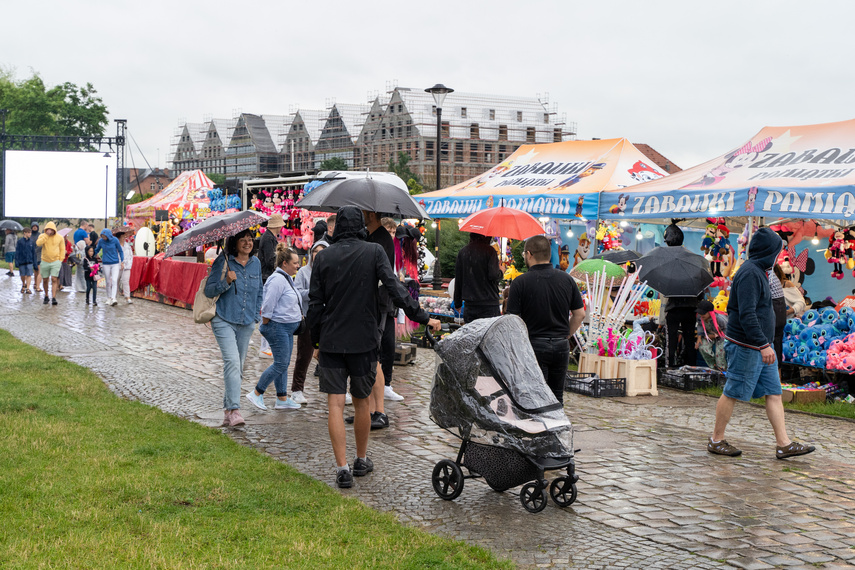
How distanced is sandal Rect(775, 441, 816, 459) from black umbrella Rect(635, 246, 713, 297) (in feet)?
12.0

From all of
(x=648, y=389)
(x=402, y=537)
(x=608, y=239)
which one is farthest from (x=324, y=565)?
(x=608, y=239)

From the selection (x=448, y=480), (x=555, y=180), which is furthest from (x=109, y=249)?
(x=448, y=480)

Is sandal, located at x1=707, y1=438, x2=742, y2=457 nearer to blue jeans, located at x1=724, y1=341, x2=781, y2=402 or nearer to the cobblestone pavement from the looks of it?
the cobblestone pavement

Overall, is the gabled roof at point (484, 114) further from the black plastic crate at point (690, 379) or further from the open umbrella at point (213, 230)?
the open umbrella at point (213, 230)

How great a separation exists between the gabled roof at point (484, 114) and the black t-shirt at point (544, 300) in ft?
259

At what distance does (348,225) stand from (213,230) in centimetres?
171

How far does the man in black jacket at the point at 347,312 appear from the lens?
Answer: 559cm

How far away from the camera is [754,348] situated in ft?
22.0

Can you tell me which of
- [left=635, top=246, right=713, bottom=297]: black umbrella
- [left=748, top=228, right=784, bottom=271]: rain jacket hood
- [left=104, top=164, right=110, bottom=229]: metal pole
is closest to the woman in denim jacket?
[left=748, top=228, right=784, bottom=271]: rain jacket hood

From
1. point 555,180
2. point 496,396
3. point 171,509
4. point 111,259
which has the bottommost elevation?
point 171,509

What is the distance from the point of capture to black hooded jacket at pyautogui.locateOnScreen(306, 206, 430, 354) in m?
5.59

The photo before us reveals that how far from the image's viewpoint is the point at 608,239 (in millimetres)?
15773

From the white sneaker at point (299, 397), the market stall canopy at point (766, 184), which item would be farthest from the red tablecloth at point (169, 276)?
the market stall canopy at point (766, 184)

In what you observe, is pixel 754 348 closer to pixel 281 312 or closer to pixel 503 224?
pixel 503 224
